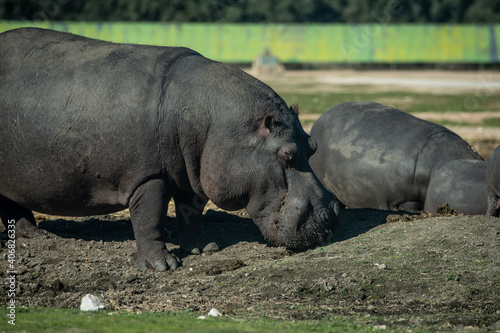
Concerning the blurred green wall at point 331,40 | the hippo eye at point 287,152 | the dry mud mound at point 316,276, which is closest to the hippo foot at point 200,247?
the dry mud mound at point 316,276

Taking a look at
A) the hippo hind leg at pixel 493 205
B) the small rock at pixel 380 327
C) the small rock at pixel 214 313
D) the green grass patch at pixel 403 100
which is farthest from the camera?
the green grass patch at pixel 403 100

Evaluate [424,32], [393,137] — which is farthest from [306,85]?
[393,137]

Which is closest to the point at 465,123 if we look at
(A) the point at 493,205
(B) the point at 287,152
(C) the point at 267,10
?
(A) the point at 493,205

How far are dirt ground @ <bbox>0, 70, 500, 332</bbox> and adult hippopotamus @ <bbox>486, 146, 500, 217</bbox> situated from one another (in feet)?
1.94

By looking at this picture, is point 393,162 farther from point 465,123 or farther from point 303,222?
point 465,123

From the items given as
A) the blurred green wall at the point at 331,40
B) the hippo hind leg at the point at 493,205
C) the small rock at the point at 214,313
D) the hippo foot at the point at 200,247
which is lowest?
the blurred green wall at the point at 331,40

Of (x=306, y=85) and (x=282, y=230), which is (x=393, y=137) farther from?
(x=306, y=85)

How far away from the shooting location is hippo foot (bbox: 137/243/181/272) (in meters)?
6.23

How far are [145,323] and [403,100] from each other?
19.4m

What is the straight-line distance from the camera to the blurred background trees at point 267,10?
42875 millimetres

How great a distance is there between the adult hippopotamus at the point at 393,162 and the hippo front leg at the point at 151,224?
3291 millimetres

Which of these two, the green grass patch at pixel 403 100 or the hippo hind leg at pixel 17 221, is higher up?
the hippo hind leg at pixel 17 221

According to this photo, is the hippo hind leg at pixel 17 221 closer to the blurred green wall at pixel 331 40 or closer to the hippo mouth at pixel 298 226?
the hippo mouth at pixel 298 226

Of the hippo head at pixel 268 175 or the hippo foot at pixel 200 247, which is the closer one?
the hippo head at pixel 268 175
